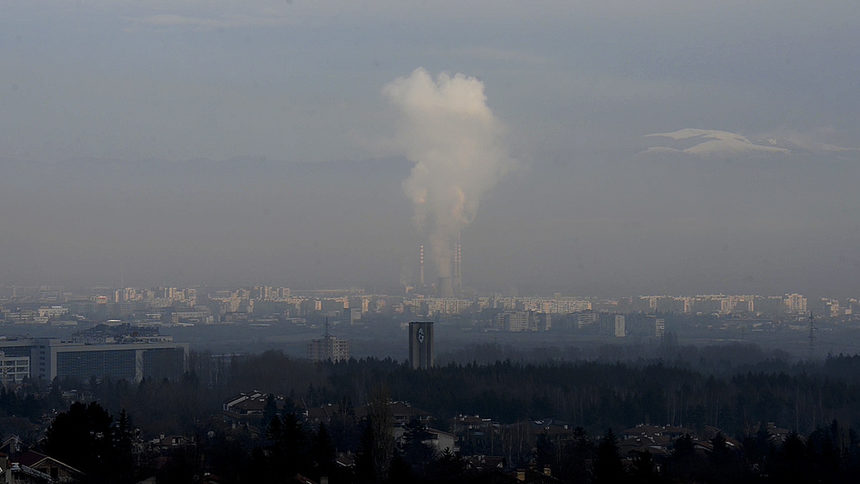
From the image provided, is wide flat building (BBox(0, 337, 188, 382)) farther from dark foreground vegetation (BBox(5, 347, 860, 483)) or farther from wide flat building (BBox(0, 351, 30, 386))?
dark foreground vegetation (BBox(5, 347, 860, 483))

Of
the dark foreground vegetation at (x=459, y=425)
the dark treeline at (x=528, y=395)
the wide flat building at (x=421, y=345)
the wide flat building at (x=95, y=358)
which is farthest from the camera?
the wide flat building at (x=95, y=358)

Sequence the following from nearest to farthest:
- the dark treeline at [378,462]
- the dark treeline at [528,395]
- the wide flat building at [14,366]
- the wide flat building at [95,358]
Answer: the dark treeline at [378,462] → the dark treeline at [528,395] → the wide flat building at [14,366] → the wide flat building at [95,358]

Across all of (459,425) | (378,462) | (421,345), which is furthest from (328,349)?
(378,462)

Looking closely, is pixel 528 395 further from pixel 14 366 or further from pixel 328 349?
pixel 328 349

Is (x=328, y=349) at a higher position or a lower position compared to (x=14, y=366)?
higher

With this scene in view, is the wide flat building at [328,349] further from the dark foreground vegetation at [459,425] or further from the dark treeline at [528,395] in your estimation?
the dark treeline at [528,395]

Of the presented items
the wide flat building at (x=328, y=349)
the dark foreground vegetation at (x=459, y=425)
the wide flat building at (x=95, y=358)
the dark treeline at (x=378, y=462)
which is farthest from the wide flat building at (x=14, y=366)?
the dark treeline at (x=378, y=462)
